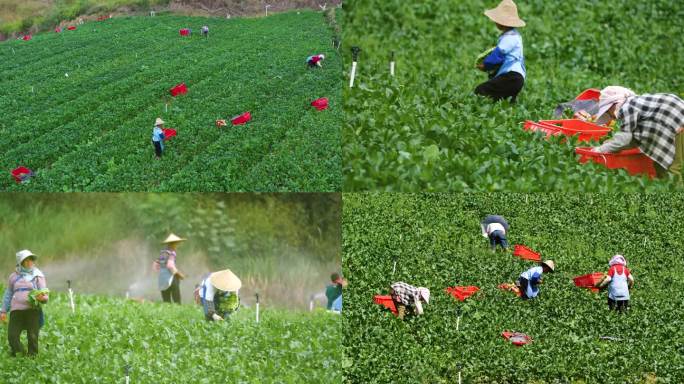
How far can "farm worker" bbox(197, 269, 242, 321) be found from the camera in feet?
32.7

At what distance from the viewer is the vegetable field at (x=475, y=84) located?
431 inches

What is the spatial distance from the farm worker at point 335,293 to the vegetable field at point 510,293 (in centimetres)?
12

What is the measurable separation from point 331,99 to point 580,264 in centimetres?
343

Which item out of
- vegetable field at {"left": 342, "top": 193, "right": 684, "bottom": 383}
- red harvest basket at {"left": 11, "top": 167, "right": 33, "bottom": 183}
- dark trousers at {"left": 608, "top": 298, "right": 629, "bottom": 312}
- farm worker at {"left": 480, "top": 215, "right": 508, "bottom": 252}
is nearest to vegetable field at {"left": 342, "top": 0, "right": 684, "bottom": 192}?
vegetable field at {"left": 342, "top": 193, "right": 684, "bottom": 383}

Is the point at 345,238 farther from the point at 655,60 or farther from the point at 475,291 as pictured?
the point at 655,60

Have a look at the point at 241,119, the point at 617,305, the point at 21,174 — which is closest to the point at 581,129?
the point at 617,305

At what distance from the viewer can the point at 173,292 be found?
1016cm

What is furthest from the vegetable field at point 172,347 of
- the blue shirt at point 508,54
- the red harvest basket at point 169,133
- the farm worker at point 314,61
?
the blue shirt at point 508,54

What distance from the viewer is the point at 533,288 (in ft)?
37.0

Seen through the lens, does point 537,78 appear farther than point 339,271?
Yes

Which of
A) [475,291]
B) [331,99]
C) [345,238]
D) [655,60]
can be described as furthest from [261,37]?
[655,60]

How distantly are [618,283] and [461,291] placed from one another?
194 cm

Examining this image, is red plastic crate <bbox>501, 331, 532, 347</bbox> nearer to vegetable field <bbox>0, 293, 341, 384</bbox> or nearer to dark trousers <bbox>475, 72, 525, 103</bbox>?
vegetable field <bbox>0, 293, 341, 384</bbox>

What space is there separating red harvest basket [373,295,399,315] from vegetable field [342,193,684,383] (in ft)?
0.21
